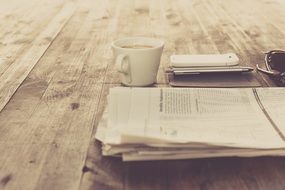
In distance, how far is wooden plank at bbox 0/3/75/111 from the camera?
0.87m

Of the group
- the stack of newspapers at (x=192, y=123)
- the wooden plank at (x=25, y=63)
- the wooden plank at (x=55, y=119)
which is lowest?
the wooden plank at (x=25, y=63)

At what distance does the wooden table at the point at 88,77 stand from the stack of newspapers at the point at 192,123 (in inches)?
1.1

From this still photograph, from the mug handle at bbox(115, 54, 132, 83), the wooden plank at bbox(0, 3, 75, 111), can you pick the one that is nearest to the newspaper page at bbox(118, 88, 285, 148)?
the mug handle at bbox(115, 54, 132, 83)

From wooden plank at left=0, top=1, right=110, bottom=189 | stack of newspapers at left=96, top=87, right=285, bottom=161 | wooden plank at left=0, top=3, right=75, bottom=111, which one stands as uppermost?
stack of newspapers at left=96, top=87, right=285, bottom=161

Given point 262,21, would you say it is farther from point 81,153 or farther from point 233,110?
point 81,153

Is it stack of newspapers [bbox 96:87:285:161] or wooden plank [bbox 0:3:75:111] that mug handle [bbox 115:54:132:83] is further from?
wooden plank [bbox 0:3:75:111]

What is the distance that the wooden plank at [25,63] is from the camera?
87 cm

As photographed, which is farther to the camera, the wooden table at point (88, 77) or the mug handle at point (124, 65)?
the mug handle at point (124, 65)

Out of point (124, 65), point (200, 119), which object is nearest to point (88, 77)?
point (124, 65)

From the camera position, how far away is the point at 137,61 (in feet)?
2.70

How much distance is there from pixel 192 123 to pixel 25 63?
582 mm

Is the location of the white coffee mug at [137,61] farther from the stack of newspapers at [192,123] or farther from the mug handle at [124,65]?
the stack of newspapers at [192,123]

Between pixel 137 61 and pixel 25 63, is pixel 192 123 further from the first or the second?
pixel 25 63

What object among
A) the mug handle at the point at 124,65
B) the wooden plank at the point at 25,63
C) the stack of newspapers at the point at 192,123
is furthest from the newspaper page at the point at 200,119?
the wooden plank at the point at 25,63
